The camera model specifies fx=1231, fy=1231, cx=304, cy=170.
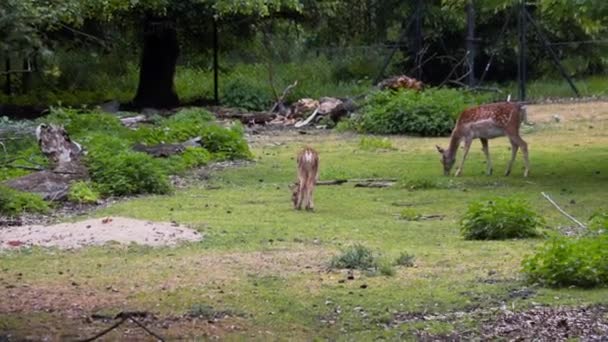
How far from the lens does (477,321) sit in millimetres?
8742

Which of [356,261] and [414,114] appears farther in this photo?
[414,114]

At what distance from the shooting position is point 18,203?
14.5 meters

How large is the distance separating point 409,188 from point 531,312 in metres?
8.42

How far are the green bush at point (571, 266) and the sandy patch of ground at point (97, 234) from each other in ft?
13.2

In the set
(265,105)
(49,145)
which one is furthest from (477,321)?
(265,105)

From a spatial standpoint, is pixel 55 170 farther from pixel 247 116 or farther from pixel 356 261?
pixel 247 116

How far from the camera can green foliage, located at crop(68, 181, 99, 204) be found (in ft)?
50.6

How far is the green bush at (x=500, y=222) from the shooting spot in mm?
12375

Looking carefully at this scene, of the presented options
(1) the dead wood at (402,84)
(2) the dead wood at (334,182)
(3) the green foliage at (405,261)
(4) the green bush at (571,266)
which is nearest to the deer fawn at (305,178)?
(2) the dead wood at (334,182)

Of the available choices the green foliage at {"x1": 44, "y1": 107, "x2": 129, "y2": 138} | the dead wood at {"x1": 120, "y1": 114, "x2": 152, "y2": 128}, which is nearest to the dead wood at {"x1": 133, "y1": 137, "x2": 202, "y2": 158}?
Answer: the green foliage at {"x1": 44, "y1": 107, "x2": 129, "y2": 138}

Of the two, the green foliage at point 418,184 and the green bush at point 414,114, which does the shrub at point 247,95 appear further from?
the green foliage at point 418,184

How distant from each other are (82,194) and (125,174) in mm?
1097

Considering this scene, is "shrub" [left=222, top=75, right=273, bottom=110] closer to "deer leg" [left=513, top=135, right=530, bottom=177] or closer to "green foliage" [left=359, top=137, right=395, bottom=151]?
"green foliage" [left=359, top=137, right=395, bottom=151]

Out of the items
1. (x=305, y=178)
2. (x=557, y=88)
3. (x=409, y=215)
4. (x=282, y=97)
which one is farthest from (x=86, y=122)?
(x=557, y=88)
